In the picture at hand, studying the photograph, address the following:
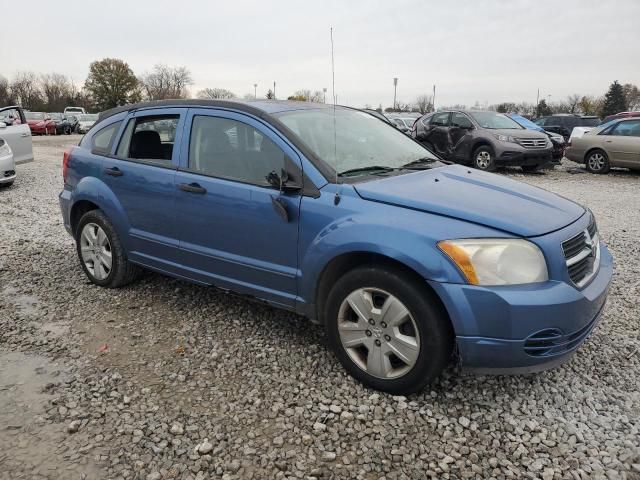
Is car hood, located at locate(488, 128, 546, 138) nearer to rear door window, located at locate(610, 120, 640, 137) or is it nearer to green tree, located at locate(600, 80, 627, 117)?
rear door window, located at locate(610, 120, 640, 137)

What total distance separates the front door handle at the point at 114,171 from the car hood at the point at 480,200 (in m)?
2.20

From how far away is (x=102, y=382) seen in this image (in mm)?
3047

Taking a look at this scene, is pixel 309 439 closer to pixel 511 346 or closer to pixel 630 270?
pixel 511 346

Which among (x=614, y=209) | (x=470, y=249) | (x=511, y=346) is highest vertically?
(x=470, y=249)

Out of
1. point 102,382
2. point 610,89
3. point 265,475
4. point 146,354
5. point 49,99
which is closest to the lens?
point 265,475

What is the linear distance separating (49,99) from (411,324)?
260 ft

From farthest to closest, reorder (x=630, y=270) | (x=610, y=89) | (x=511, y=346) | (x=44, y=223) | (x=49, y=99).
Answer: (x=49, y=99), (x=610, y=89), (x=44, y=223), (x=630, y=270), (x=511, y=346)

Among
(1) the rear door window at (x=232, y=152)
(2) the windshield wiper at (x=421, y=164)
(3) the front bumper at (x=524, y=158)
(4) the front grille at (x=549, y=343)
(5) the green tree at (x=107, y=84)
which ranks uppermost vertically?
(5) the green tree at (x=107, y=84)

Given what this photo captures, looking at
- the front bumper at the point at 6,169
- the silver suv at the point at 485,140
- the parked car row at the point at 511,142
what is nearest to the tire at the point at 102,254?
the front bumper at the point at 6,169

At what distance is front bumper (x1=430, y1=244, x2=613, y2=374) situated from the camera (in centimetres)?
248

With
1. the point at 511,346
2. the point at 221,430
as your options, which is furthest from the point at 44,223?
the point at 511,346

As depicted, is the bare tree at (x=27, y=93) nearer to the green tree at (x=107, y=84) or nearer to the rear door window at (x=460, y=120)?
the green tree at (x=107, y=84)

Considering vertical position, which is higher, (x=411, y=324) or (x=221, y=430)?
(x=411, y=324)

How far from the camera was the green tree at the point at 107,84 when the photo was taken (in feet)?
231
